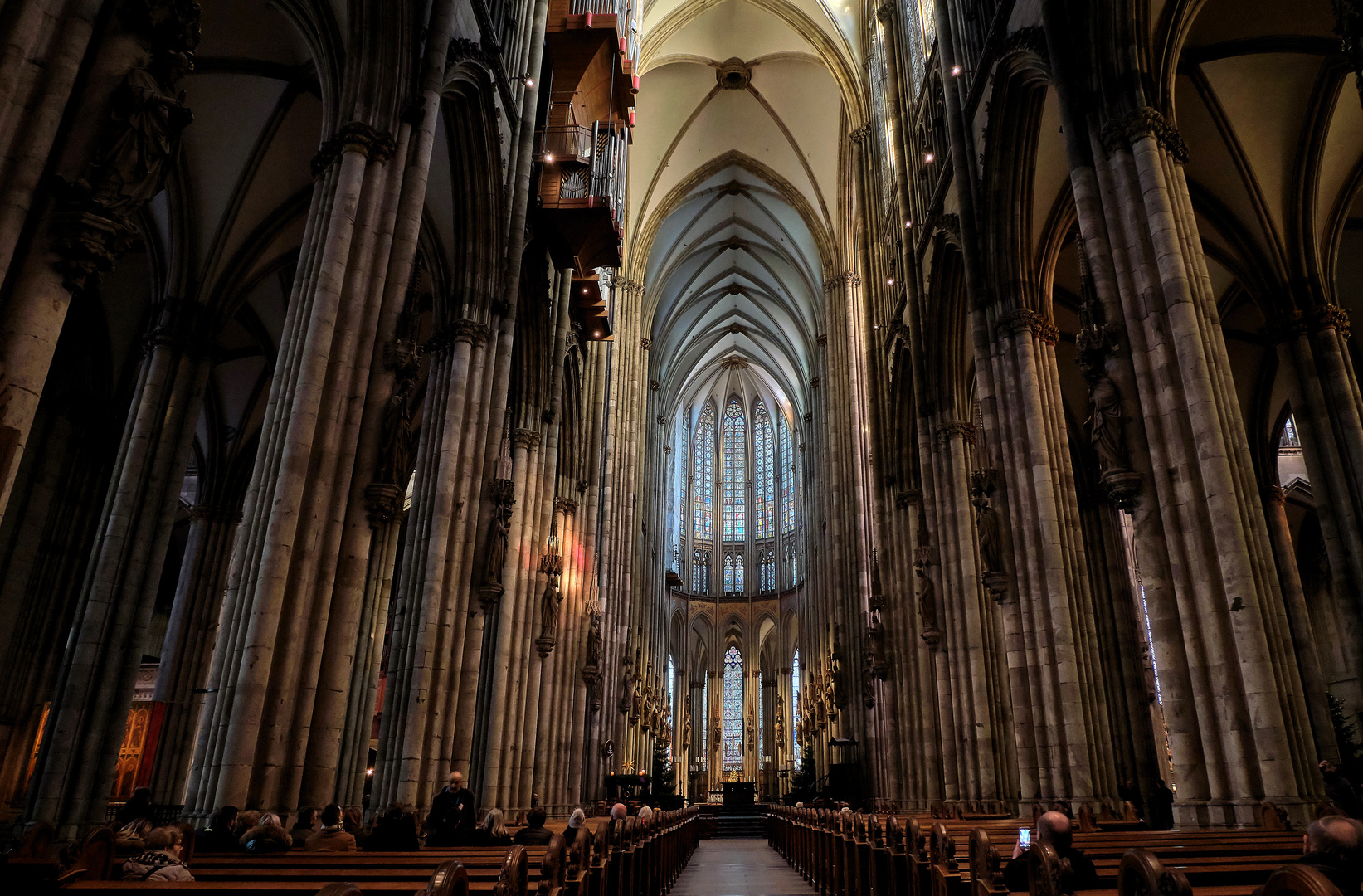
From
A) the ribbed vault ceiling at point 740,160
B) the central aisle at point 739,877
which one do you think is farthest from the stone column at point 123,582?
the ribbed vault ceiling at point 740,160

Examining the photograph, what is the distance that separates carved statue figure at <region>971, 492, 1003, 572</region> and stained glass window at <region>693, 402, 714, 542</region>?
36.7m

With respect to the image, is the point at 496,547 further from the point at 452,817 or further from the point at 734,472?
the point at 734,472

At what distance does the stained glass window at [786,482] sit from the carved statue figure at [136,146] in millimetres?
42435

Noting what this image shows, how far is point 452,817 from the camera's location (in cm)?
743

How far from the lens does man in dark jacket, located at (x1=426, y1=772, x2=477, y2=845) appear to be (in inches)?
284

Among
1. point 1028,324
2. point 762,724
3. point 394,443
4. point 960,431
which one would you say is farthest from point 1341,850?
point 762,724

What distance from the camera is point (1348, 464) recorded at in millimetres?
12211

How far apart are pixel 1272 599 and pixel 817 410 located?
2726 cm

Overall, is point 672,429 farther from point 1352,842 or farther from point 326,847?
point 1352,842

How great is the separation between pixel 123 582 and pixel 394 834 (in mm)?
8440

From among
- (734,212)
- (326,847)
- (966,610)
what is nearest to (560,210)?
(966,610)

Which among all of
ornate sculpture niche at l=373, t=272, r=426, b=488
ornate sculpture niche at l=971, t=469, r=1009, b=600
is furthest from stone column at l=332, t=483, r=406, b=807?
ornate sculpture niche at l=971, t=469, r=1009, b=600

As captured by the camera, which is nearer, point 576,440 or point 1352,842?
point 1352,842

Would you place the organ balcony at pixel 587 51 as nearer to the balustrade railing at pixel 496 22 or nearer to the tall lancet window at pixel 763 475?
the balustrade railing at pixel 496 22
